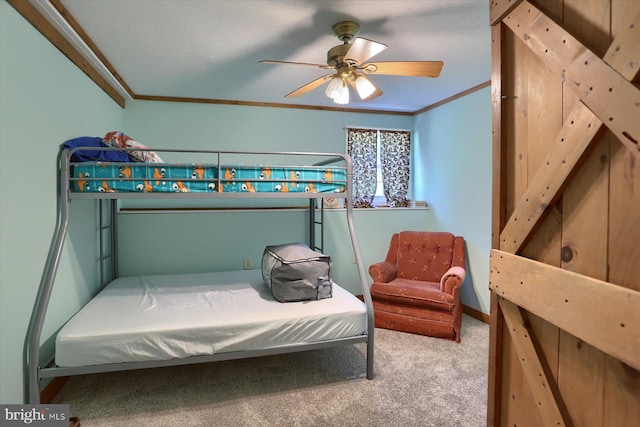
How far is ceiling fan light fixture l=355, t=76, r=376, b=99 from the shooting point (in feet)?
7.81

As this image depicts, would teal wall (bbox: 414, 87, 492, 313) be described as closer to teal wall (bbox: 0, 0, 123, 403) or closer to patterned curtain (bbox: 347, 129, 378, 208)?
patterned curtain (bbox: 347, 129, 378, 208)

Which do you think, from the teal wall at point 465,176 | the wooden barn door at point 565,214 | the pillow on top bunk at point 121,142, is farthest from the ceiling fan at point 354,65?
the teal wall at point 465,176

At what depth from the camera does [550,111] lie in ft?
3.83

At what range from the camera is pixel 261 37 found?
236 centimetres

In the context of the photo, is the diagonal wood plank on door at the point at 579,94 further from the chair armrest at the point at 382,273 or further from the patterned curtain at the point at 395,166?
the patterned curtain at the point at 395,166

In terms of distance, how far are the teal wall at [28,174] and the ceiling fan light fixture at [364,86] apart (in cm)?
189

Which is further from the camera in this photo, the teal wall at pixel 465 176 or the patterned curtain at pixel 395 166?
the patterned curtain at pixel 395 166

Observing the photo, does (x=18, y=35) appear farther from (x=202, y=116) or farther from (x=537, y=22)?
(x=537, y=22)

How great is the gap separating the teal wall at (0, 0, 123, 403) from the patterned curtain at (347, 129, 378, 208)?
2.78 metres

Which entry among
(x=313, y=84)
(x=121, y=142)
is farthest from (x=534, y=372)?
(x=121, y=142)

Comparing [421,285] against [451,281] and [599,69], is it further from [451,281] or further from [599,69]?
[599,69]

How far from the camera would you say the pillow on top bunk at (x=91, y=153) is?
2309 mm

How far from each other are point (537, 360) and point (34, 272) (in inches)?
97.0

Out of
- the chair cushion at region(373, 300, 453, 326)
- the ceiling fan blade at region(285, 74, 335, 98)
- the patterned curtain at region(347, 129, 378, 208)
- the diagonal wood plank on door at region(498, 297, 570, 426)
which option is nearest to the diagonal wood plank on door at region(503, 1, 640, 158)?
the diagonal wood plank on door at region(498, 297, 570, 426)
